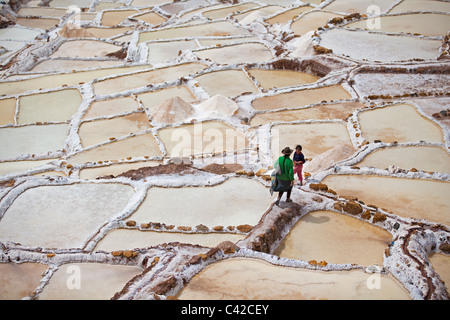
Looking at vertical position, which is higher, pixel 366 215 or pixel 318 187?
pixel 318 187

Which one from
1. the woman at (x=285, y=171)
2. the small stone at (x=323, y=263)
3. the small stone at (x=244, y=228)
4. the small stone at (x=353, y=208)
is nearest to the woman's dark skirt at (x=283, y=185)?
the woman at (x=285, y=171)

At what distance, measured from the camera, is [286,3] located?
39.8 m

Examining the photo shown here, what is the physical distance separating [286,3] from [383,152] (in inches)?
1082

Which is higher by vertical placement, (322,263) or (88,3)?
(88,3)

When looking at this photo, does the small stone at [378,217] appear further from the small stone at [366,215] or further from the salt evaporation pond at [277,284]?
the salt evaporation pond at [277,284]

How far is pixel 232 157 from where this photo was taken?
16.5 metres

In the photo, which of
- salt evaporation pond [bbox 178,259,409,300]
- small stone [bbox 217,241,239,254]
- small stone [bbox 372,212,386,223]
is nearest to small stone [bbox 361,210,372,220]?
small stone [bbox 372,212,386,223]

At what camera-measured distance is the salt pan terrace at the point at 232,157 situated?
9.55 metres

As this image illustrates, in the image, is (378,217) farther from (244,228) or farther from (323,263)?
(244,228)

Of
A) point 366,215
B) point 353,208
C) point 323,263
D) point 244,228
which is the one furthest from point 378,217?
point 244,228

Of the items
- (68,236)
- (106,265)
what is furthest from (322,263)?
(68,236)

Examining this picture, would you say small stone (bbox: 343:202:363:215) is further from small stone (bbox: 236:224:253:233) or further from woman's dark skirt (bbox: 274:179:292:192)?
small stone (bbox: 236:224:253:233)

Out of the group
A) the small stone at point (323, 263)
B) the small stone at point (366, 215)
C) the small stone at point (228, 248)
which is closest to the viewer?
the small stone at point (323, 263)

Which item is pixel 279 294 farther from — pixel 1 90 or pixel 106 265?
pixel 1 90
